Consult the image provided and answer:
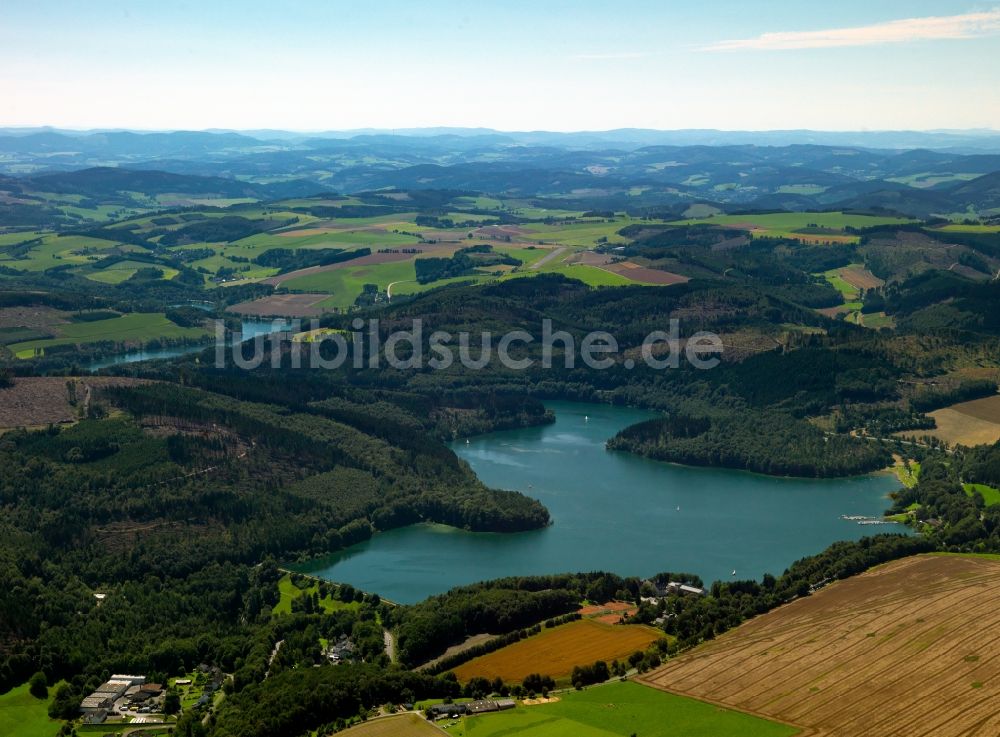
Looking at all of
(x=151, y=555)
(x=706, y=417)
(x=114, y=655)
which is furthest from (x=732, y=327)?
(x=114, y=655)

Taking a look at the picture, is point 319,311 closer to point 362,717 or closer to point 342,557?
point 342,557

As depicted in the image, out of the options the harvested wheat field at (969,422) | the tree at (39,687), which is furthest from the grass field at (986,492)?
the tree at (39,687)

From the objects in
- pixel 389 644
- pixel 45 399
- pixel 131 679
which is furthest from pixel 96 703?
pixel 45 399

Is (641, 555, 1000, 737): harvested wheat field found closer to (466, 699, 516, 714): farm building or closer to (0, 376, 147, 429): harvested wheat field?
(466, 699, 516, 714): farm building

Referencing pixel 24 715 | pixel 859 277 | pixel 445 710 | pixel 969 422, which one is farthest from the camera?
pixel 859 277

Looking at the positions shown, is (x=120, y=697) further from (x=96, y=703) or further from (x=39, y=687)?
(x=39, y=687)

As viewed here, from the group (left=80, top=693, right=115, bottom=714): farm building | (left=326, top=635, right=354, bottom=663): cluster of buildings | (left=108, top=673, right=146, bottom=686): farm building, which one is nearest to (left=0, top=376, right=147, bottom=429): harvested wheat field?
(left=108, top=673, right=146, bottom=686): farm building
